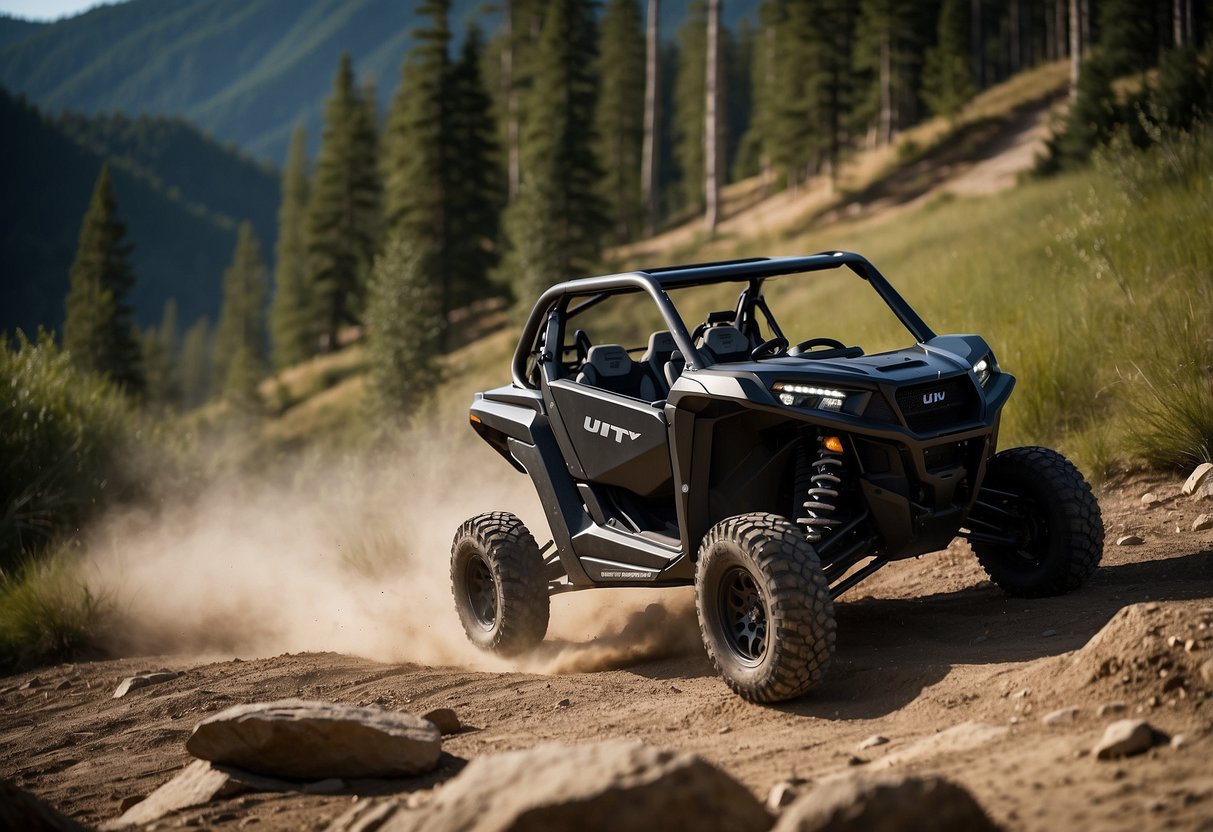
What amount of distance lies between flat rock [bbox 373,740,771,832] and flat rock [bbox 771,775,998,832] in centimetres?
26

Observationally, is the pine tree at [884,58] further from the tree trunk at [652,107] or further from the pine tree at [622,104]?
the pine tree at [622,104]

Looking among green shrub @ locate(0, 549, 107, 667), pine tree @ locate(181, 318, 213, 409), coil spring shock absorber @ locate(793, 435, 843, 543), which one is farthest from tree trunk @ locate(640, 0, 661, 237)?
pine tree @ locate(181, 318, 213, 409)

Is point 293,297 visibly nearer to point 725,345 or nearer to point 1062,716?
point 725,345

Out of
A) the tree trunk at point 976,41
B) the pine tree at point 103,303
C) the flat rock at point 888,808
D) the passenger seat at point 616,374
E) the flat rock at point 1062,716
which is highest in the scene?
the tree trunk at point 976,41

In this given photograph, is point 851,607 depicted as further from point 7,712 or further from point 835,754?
point 7,712

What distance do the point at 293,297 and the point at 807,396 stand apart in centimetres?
6271

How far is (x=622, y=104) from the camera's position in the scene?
204 ft

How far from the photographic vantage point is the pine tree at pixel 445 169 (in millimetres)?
46938

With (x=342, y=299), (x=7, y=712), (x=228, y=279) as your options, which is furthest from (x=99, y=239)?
(x=7, y=712)

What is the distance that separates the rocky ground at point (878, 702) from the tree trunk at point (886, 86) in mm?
49206

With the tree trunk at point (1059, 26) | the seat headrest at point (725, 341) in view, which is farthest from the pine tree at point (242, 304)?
the seat headrest at point (725, 341)

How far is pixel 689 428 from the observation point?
5.77m

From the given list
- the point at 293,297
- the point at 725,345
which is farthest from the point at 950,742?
the point at 293,297

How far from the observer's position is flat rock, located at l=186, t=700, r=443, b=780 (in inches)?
185
